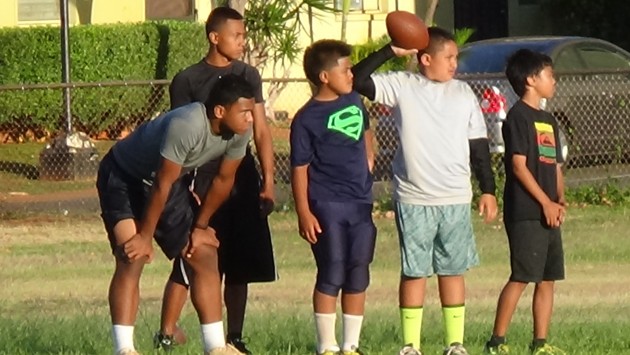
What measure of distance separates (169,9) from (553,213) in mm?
16952

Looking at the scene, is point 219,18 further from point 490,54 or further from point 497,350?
point 490,54

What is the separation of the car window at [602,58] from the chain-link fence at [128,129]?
886 millimetres

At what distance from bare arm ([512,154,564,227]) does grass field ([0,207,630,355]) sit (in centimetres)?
71

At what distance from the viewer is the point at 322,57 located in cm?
804

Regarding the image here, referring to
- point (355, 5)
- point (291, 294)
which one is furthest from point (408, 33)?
point (355, 5)

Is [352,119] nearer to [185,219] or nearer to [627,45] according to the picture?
[185,219]

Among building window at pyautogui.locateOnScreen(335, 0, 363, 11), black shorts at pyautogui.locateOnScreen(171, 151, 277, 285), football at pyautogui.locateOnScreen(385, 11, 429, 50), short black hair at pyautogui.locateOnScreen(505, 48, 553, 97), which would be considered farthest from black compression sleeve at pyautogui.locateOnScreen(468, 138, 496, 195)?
building window at pyautogui.locateOnScreen(335, 0, 363, 11)

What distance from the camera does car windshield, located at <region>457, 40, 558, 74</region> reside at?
55.8ft

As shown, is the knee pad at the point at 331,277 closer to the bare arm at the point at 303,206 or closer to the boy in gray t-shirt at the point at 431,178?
the bare arm at the point at 303,206

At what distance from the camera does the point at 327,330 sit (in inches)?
313

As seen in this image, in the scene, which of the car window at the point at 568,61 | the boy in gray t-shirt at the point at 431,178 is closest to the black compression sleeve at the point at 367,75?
the boy in gray t-shirt at the point at 431,178

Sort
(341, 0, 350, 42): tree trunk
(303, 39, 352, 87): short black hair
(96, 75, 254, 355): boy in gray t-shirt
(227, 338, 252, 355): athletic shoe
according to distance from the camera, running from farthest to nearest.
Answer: (341, 0, 350, 42): tree trunk → (227, 338, 252, 355): athletic shoe → (303, 39, 352, 87): short black hair → (96, 75, 254, 355): boy in gray t-shirt

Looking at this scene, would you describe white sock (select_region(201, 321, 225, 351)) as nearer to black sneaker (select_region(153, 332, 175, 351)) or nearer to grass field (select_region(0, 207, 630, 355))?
grass field (select_region(0, 207, 630, 355))

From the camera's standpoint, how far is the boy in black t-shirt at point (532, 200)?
27.2ft
